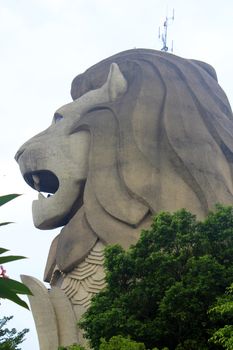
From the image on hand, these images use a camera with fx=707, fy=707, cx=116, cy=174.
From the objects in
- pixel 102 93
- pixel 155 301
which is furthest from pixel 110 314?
pixel 102 93

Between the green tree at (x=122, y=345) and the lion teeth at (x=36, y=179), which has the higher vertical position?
the lion teeth at (x=36, y=179)

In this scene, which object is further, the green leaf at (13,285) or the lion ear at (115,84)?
the lion ear at (115,84)

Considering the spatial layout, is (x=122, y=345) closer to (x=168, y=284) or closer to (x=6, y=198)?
(x=168, y=284)

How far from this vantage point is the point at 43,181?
59.6 feet

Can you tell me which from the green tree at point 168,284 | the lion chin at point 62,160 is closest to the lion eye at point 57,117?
the lion chin at point 62,160

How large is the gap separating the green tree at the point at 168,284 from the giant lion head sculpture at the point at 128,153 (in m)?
4.47

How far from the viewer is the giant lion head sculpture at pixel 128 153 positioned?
633 inches

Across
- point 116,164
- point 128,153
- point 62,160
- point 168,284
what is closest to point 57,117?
point 62,160

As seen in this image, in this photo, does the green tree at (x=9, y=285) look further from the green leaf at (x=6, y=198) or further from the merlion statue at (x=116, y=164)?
the merlion statue at (x=116, y=164)

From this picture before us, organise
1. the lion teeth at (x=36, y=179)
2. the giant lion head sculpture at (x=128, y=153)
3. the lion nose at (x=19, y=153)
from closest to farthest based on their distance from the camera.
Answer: the giant lion head sculpture at (x=128, y=153)
the lion teeth at (x=36, y=179)
the lion nose at (x=19, y=153)

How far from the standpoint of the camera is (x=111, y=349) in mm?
8547

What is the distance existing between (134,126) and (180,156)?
4.49ft

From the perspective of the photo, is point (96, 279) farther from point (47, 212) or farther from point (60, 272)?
point (47, 212)

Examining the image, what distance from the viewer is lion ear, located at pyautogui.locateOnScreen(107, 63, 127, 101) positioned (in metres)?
18.0
